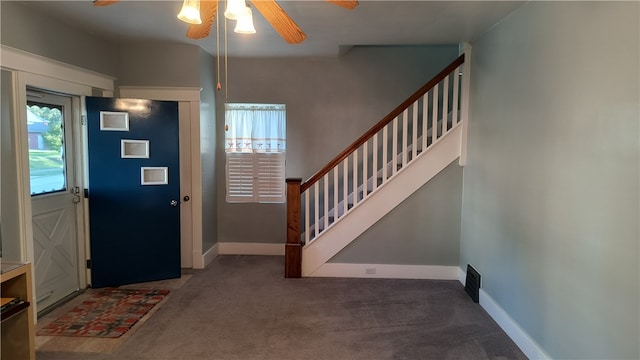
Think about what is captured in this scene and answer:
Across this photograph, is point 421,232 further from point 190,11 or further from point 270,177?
point 190,11

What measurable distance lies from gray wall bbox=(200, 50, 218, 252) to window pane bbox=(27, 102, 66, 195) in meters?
1.36

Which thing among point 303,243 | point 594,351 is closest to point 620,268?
point 594,351

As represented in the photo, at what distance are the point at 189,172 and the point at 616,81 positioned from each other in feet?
12.9

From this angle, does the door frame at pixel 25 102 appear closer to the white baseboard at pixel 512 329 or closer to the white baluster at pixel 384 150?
the white baluster at pixel 384 150

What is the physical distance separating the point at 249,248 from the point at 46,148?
256 centimetres

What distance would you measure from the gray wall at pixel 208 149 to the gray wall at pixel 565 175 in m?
→ 3.07

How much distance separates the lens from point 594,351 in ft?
6.41

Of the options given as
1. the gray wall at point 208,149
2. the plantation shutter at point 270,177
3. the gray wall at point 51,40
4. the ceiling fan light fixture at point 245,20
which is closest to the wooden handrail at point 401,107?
the plantation shutter at point 270,177

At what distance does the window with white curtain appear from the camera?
4.78 metres

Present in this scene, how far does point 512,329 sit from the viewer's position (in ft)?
9.16

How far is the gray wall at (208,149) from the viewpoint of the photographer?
4305 millimetres

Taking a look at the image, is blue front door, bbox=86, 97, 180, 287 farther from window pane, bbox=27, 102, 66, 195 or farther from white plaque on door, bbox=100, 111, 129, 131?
window pane, bbox=27, 102, 66, 195

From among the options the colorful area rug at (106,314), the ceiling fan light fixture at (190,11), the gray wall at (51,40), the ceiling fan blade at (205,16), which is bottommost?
the colorful area rug at (106,314)

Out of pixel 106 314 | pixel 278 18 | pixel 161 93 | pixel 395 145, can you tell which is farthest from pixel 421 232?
pixel 161 93
